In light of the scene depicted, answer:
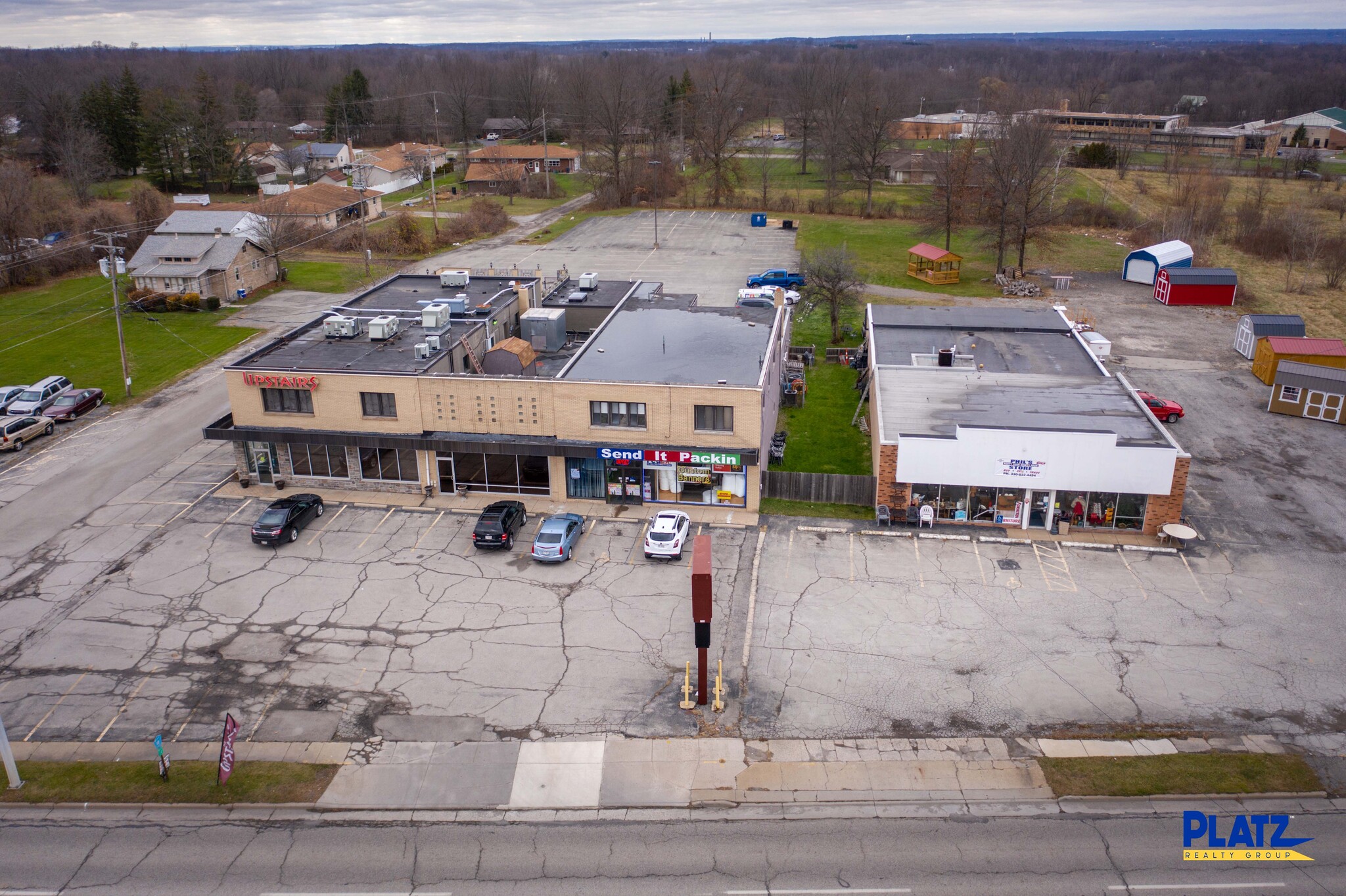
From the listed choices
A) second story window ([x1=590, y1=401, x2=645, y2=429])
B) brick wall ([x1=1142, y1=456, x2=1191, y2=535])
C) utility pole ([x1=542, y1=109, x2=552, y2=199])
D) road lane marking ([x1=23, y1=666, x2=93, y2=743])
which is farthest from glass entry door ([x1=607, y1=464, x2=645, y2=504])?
utility pole ([x1=542, y1=109, x2=552, y2=199])

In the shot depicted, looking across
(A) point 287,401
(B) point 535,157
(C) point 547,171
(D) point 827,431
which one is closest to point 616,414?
(D) point 827,431

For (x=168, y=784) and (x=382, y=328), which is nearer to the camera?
(x=168, y=784)

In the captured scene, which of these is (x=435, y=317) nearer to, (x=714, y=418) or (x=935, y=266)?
(x=714, y=418)

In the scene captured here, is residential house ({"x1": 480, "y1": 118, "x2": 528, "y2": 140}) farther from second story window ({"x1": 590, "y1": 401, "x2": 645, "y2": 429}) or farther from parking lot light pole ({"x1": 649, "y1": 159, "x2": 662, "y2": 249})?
second story window ({"x1": 590, "y1": 401, "x2": 645, "y2": 429})

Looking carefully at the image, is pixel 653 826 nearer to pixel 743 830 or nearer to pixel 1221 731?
pixel 743 830

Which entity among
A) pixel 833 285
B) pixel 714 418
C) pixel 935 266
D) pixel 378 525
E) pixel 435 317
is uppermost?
pixel 435 317
